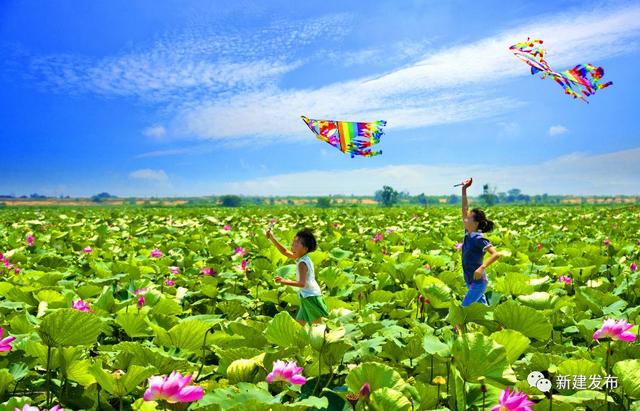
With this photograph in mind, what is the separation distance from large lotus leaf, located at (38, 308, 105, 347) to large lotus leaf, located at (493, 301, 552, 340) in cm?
182

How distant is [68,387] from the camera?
2.15 metres

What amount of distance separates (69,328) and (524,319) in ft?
6.62

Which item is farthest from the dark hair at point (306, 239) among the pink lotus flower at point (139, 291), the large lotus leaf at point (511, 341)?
the large lotus leaf at point (511, 341)

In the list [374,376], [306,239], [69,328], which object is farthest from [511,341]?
[306,239]

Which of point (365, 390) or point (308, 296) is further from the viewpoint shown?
point (308, 296)

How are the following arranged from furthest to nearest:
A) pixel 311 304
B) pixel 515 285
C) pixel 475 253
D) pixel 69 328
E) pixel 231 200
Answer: pixel 231 200 < pixel 475 253 < pixel 515 285 < pixel 311 304 < pixel 69 328

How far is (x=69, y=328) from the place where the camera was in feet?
5.95

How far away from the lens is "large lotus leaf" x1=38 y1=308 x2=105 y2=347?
5.81 ft

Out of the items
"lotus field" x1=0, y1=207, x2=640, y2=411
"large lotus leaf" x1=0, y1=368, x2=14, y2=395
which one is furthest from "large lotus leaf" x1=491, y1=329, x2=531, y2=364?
"large lotus leaf" x1=0, y1=368, x2=14, y2=395

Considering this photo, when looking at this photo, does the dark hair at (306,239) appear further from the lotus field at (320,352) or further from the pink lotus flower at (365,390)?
the pink lotus flower at (365,390)

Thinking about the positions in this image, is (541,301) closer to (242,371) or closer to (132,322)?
(242,371)

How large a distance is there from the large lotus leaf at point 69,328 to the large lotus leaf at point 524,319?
1.82 metres

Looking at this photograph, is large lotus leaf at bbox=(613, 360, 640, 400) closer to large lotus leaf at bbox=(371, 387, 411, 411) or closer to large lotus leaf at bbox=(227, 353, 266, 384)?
large lotus leaf at bbox=(371, 387, 411, 411)

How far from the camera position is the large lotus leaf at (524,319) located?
2346mm
